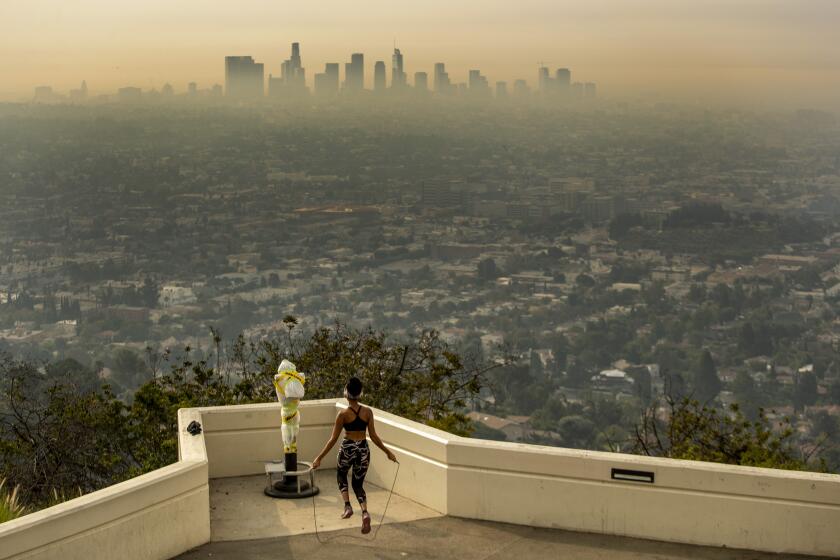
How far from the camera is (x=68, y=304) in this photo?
2970 inches

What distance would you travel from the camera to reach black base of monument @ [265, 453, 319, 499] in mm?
11117

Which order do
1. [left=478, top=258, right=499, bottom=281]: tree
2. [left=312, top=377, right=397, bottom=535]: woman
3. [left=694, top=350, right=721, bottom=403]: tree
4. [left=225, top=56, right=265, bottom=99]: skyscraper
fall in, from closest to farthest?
1. [left=312, top=377, right=397, bottom=535]: woman
2. [left=694, top=350, right=721, bottom=403]: tree
3. [left=478, top=258, right=499, bottom=281]: tree
4. [left=225, top=56, right=265, bottom=99]: skyscraper

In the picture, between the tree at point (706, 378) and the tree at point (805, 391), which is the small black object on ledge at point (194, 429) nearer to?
the tree at point (706, 378)

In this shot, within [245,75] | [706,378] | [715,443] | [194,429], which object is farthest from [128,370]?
[245,75]

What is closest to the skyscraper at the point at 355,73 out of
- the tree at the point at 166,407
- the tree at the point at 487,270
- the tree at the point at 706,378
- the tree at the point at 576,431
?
the tree at the point at 487,270

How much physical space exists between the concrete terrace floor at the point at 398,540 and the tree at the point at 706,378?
53508 mm

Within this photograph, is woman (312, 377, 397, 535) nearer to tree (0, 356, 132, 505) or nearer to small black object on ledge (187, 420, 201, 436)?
small black object on ledge (187, 420, 201, 436)

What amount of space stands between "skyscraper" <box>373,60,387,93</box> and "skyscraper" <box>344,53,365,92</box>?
4.10 ft

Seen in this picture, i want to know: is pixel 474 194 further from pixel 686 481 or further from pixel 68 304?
pixel 686 481

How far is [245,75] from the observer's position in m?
114

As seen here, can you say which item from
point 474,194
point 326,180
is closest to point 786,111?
point 474,194

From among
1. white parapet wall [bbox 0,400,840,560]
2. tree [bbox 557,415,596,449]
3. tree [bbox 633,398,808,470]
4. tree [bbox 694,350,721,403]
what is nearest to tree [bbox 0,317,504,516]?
tree [bbox 633,398,808,470]

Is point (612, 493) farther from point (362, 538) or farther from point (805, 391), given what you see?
point (805, 391)

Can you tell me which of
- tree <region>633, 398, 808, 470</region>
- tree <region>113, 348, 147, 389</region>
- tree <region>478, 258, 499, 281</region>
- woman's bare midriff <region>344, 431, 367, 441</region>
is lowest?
tree <region>478, 258, 499, 281</region>
